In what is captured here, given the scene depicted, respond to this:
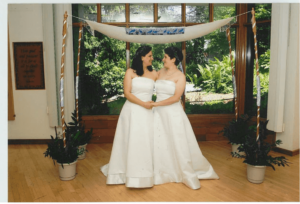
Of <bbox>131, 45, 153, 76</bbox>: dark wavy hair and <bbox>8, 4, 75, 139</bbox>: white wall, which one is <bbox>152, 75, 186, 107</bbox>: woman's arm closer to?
<bbox>131, 45, 153, 76</bbox>: dark wavy hair

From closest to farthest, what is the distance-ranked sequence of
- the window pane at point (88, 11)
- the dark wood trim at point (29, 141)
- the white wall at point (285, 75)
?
the white wall at point (285, 75) < the window pane at point (88, 11) < the dark wood trim at point (29, 141)

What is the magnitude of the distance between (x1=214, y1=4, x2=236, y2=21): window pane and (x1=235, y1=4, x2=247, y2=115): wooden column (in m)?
0.13

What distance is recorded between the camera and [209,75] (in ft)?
15.7

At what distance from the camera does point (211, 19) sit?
454 cm

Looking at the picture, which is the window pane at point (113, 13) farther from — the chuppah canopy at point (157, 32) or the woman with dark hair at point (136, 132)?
the woman with dark hair at point (136, 132)

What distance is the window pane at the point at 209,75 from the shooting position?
15.4 feet

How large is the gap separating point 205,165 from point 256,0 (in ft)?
6.51

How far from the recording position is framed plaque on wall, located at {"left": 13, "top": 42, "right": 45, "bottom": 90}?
14.3ft

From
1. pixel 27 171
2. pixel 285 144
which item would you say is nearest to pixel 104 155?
pixel 27 171

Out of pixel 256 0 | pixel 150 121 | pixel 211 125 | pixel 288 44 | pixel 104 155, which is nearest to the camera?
pixel 256 0

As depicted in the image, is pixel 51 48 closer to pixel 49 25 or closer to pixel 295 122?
pixel 49 25

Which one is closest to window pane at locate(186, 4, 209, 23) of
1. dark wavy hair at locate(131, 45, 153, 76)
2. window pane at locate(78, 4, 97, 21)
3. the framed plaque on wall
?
window pane at locate(78, 4, 97, 21)

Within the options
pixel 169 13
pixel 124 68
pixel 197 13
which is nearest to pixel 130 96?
pixel 124 68

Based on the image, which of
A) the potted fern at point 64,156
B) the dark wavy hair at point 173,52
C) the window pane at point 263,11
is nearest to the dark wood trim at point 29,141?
the potted fern at point 64,156
